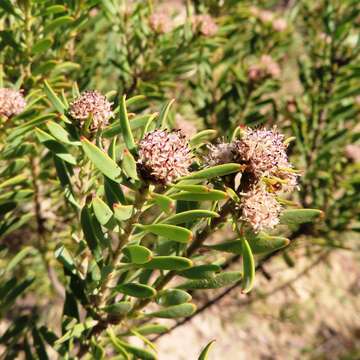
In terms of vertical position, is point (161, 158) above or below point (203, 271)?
above

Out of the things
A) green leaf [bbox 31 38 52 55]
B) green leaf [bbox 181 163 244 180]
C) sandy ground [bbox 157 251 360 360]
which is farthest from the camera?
sandy ground [bbox 157 251 360 360]

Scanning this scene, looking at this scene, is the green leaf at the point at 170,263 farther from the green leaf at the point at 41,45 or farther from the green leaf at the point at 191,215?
the green leaf at the point at 41,45

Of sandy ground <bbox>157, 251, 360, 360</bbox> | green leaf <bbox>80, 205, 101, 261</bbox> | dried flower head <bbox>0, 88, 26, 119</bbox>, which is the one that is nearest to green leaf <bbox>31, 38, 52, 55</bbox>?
dried flower head <bbox>0, 88, 26, 119</bbox>

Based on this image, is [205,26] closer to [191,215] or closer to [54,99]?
[54,99]

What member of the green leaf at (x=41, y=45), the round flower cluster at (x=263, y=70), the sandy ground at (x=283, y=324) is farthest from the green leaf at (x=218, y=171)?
the sandy ground at (x=283, y=324)

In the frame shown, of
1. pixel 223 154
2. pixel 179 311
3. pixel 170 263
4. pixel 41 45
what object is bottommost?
pixel 179 311

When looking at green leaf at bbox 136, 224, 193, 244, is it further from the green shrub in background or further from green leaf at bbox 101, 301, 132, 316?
green leaf at bbox 101, 301, 132, 316

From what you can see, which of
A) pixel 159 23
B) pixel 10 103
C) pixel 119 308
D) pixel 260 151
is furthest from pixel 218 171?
pixel 159 23
